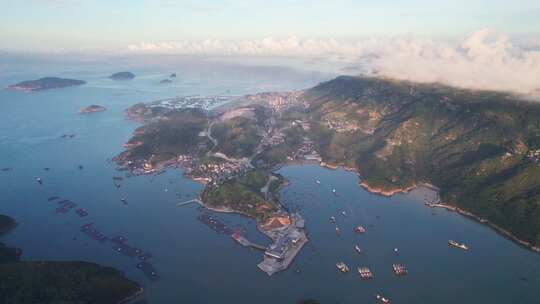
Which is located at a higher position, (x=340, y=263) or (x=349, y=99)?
(x=349, y=99)

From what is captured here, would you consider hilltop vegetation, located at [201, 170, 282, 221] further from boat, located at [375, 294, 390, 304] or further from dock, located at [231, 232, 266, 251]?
boat, located at [375, 294, 390, 304]

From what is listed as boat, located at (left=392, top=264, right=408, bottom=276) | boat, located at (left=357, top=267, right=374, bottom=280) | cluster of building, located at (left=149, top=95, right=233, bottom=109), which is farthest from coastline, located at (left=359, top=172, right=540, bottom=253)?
cluster of building, located at (left=149, top=95, right=233, bottom=109)

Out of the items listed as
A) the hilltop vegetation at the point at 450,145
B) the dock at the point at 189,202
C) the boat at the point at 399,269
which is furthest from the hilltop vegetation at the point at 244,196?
the hilltop vegetation at the point at 450,145

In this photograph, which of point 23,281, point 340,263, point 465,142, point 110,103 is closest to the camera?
point 23,281

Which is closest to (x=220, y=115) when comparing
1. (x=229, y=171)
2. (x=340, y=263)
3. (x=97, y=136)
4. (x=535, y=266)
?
(x=97, y=136)

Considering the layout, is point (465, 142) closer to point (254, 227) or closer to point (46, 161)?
point (254, 227)

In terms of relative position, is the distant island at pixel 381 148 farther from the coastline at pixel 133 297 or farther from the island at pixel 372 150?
the coastline at pixel 133 297
